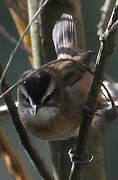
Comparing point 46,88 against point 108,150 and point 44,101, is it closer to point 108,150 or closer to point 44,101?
point 44,101

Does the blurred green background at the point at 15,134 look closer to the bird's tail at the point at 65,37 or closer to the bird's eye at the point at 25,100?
the bird's tail at the point at 65,37

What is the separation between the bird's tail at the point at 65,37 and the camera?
280 centimetres

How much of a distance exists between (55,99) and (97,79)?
0.88m

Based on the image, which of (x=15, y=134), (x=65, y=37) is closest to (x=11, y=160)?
(x=65, y=37)

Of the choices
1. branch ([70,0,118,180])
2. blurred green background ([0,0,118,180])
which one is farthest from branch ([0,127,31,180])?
blurred green background ([0,0,118,180])

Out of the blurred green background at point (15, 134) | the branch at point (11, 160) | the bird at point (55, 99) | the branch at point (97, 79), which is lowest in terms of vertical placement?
the blurred green background at point (15, 134)

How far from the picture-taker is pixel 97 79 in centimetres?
163

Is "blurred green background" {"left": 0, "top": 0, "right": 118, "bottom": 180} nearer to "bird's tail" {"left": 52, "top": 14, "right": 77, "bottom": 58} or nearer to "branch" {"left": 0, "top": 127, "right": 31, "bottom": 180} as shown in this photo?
"bird's tail" {"left": 52, "top": 14, "right": 77, "bottom": 58}

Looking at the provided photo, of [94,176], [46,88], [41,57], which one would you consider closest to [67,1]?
[41,57]

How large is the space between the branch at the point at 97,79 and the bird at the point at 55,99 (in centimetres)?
45

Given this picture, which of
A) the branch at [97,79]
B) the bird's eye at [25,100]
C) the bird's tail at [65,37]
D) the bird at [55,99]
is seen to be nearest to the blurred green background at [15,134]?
the bird's tail at [65,37]

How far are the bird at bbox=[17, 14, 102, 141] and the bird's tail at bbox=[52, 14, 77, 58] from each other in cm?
3

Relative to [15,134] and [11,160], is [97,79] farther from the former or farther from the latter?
[15,134]

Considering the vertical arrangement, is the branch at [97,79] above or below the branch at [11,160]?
above
